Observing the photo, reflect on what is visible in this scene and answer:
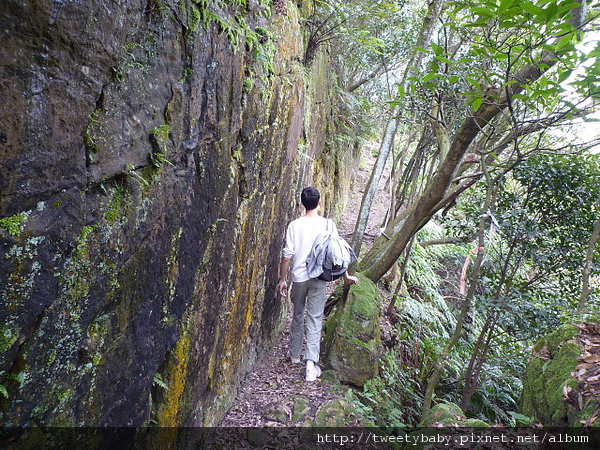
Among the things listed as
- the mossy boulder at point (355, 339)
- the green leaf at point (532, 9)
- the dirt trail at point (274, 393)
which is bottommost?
the dirt trail at point (274, 393)

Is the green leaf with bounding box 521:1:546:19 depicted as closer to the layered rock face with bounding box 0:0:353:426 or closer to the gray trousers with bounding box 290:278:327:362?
the layered rock face with bounding box 0:0:353:426

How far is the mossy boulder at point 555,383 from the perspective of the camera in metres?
2.89

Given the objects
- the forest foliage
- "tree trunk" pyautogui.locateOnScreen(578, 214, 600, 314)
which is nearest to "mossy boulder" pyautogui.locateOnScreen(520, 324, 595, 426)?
the forest foliage

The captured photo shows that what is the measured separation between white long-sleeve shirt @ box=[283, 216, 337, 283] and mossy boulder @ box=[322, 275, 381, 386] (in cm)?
103

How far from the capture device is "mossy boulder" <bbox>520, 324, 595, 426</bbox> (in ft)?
9.48

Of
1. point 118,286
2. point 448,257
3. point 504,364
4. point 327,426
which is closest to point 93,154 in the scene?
point 118,286

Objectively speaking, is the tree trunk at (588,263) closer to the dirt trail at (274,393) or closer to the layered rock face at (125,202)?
the dirt trail at (274,393)

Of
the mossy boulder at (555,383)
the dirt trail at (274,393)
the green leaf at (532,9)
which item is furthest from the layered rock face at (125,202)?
the mossy boulder at (555,383)

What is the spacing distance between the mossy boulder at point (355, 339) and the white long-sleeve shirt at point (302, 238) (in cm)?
103

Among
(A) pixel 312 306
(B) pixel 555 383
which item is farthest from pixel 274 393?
(B) pixel 555 383

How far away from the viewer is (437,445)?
3.28m

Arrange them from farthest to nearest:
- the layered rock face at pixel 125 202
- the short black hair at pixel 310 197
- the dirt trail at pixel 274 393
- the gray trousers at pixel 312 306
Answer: the gray trousers at pixel 312 306
the short black hair at pixel 310 197
the dirt trail at pixel 274 393
the layered rock face at pixel 125 202

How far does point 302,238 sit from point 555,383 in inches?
115

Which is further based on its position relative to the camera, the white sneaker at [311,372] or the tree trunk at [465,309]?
the white sneaker at [311,372]
